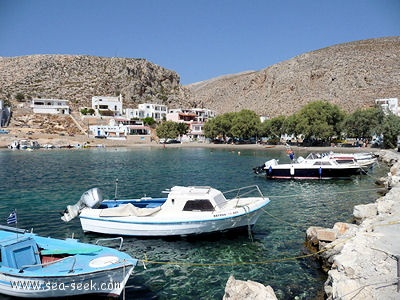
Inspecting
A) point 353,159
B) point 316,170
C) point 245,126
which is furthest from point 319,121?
point 316,170

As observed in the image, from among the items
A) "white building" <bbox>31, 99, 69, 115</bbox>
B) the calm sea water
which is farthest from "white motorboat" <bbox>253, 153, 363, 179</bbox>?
"white building" <bbox>31, 99, 69, 115</bbox>

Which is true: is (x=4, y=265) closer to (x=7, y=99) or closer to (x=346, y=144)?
(x=346, y=144)

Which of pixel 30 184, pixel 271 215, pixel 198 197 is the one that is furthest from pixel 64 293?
pixel 30 184

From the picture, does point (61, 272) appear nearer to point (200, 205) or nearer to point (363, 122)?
point (200, 205)

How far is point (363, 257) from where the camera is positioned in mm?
10820

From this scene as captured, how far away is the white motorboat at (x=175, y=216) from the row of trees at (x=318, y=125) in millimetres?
68039

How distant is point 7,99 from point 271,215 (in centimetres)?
13749

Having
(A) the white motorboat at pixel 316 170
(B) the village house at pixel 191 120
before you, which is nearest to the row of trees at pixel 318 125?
(B) the village house at pixel 191 120

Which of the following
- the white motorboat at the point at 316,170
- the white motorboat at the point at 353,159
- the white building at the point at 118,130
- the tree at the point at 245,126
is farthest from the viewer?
the white building at the point at 118,130

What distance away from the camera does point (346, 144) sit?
96562mm

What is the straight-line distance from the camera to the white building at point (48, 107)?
124625 mm

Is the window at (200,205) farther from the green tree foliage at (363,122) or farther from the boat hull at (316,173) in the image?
the green tree foliage at (363,122)

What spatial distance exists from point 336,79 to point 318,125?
2799 inches

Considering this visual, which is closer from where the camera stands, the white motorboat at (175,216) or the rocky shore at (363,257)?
the rocky shore at (363,257)
